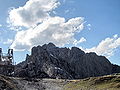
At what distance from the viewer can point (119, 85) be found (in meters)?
111

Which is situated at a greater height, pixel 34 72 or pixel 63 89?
pixel 34 72

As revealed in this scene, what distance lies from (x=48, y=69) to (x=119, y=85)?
3518 inches

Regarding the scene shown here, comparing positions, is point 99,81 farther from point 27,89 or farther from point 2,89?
point 2,89

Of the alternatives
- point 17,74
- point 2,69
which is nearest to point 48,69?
point 17,74

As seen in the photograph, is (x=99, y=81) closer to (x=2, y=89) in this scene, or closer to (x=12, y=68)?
(x=2, y=89)

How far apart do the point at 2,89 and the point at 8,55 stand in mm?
88027

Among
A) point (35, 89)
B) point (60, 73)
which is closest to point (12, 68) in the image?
point (60, 73)

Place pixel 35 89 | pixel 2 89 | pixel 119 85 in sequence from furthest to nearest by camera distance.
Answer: pixel 35 89, pixel 119 85, pixel 2 89

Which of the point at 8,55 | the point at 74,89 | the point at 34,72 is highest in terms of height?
the point at 8,55

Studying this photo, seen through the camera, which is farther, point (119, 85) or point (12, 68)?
point (12, 68)

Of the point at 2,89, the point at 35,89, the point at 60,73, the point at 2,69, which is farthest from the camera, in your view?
the point at 60,73

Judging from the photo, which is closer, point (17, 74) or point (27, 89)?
point (27, 89)

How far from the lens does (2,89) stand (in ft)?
307

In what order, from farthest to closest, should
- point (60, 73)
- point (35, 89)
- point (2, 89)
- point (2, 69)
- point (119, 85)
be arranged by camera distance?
point (60, 73), point (2, 69), point (35, 89), point (119, 85), point (2, 89)
